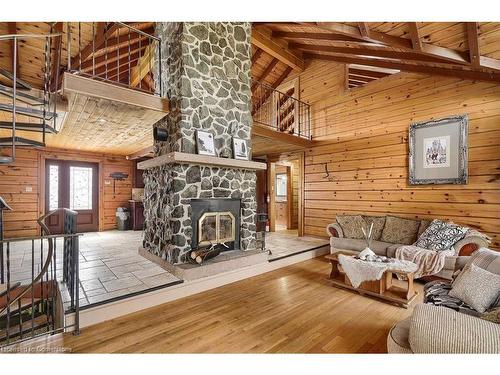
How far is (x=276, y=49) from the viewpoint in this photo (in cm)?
612

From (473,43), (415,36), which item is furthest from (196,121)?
(473,43)

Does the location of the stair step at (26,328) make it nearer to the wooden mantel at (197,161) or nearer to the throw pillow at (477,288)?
the wooden mantel at (197,161)

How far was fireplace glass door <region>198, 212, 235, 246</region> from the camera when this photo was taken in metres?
3.69

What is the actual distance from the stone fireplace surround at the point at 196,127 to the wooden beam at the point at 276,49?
1541 millimetres

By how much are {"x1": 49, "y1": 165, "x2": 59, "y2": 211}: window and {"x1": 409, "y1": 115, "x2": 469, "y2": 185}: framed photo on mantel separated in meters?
8.52

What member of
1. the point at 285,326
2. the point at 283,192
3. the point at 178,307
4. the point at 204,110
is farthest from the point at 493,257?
the point at 283,192

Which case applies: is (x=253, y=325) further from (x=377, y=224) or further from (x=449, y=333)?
(x=377, y=224)

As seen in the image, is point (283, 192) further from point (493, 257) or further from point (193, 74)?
point (493, 257)

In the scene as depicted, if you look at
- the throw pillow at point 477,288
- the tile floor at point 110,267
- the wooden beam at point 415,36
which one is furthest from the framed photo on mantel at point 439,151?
the throw pillow at point 477,288

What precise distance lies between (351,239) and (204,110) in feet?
11.9

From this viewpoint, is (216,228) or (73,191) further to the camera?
(73,191)

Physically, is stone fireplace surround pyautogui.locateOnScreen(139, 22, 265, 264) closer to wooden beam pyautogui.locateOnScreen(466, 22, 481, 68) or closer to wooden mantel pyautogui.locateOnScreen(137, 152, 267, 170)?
wooden mantel pyautogui.locateOnScreen(137, 152, 267, 170)

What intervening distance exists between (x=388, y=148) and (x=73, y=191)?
808 cm

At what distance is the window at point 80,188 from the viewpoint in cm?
678
